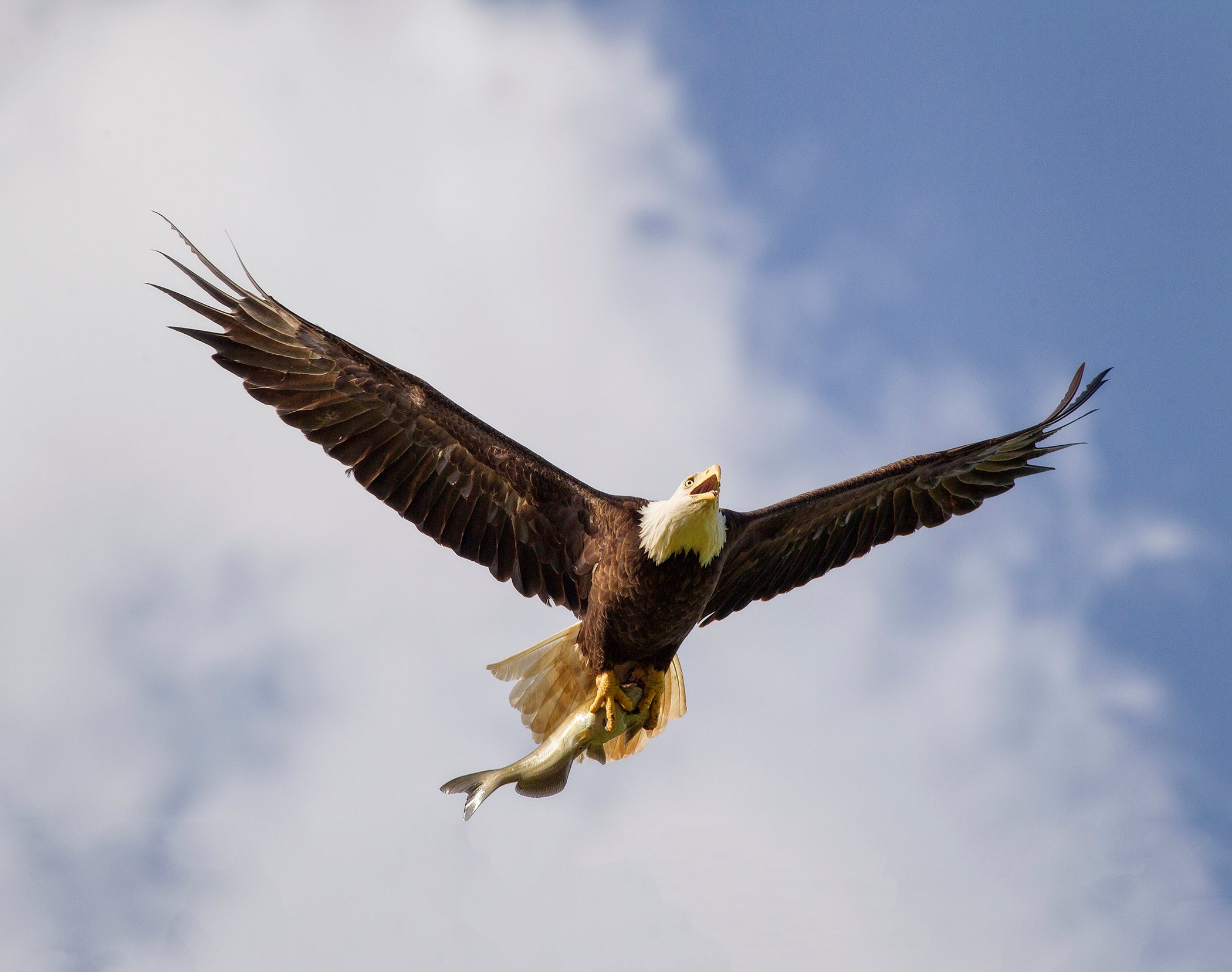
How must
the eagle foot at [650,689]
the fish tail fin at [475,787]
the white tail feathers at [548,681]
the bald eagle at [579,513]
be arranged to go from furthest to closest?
the white tail feathers at [548,681], the eagle foot at [650,689], the bald eagle at [579,513], the fish tail fin at [475,787]

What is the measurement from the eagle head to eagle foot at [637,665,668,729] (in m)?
0.94

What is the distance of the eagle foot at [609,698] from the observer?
8.49m

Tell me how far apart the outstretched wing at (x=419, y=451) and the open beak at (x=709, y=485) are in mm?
672

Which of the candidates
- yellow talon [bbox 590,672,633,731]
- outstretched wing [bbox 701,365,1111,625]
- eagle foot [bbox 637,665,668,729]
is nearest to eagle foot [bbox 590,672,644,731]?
yellow talon [bbox 590,672,633,731]

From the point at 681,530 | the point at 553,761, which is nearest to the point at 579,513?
the point at 681,530

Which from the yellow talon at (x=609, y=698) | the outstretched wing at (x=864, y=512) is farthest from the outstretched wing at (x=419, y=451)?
the outstretched wing at (x=864, y=512)

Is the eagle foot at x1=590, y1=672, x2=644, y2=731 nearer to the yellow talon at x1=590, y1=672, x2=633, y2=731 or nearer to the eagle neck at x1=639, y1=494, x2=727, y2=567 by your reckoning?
the yellow talon at x1=590, y1=672, x2=633, y2=731

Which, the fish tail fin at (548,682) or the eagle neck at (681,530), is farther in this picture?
the fish tail fin at (548,682)

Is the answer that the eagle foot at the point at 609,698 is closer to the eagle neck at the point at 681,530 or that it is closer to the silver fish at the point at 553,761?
the silver fish at the point at 553,761

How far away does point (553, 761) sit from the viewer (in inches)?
313

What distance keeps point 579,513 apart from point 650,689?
1.14 meters

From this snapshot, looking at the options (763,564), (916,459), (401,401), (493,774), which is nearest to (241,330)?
(401,401)

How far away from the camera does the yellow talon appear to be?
8492 mm

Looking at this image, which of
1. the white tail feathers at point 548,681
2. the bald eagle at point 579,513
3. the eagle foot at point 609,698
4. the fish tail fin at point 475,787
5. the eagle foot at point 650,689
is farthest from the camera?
the white tail feathers at point 548,681
